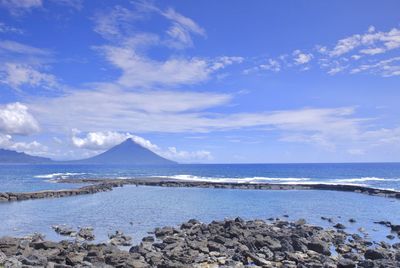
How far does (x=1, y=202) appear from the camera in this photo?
51406mm

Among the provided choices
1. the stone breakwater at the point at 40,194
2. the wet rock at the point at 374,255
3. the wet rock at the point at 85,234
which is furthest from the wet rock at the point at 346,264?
the stone breakwater at the point at 40,194

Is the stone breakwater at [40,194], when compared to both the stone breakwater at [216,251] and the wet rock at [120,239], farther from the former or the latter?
the wet rock at [120,239]

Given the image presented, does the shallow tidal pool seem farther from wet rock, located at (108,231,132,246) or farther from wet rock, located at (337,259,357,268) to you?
wet rock, located at (337,259,357,268)

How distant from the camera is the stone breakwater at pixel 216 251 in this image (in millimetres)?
21109

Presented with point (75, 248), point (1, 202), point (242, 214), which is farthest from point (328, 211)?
point (1, 202)

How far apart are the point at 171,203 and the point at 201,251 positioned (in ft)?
89.9

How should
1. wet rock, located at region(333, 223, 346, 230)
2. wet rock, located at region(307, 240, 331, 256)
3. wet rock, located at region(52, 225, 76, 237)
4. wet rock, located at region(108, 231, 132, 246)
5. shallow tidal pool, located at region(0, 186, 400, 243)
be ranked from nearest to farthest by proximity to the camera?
wet rock, located at region(307, 240, 331, 256), wet rock, located at region(108, 231, 132, 246), wet rock, located at region(52, 225, 76, 237), shallow tidal pool, located at region(0, 186, 400, 243), wet rock, located at region(333, 223, 346, 230)

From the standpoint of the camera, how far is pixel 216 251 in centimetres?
2462

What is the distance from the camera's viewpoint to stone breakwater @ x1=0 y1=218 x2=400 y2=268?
69.3ft

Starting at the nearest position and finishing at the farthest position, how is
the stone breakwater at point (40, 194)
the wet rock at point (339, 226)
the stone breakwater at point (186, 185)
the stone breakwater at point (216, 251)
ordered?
1. the stone breakwater at point (216, 251)
2. the wet rock at point (339, 226)
3. the stone breakwater at point (40, 194)
4. the stone breakwater at point (186, 185)

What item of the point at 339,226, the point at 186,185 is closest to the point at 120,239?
the point at 339,226

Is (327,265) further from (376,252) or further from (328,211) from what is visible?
(328,211)

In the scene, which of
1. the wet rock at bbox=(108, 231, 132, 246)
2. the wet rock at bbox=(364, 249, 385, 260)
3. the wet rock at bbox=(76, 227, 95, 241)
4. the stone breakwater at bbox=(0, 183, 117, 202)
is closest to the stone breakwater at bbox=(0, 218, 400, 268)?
the wet rock at bbox=(364, 249, 385, 260)

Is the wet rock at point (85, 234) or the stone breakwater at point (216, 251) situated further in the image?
the wet rock at point (85, 234)
